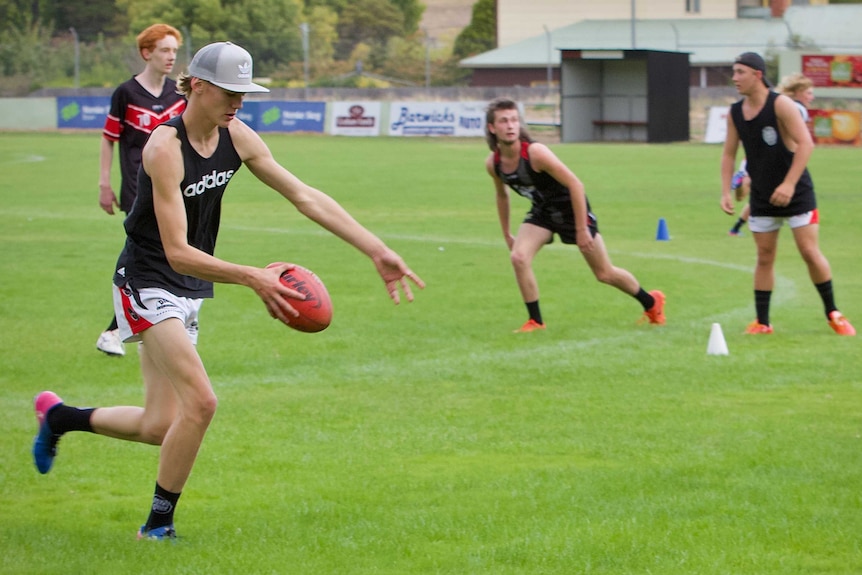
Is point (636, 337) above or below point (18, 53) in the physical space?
below

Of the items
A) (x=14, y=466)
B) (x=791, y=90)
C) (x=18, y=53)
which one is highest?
(x=18, y=53)

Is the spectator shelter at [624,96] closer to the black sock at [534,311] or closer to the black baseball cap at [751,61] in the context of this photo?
the black sock at [534,311]

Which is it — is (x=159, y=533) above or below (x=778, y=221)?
below

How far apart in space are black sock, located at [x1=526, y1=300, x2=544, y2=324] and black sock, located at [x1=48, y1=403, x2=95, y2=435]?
533cm

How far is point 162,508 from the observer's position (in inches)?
212

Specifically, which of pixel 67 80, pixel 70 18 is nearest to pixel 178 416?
pixel 67 80

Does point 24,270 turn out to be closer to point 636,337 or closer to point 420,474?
point 636,337

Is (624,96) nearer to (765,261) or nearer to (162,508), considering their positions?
(765,261)

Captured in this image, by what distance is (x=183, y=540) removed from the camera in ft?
17.8

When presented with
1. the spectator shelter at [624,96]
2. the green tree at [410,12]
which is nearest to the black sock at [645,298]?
the spectator shelter at [624,96]

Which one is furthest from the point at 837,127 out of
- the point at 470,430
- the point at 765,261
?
the point at 470,430

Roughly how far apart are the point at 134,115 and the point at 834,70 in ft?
130

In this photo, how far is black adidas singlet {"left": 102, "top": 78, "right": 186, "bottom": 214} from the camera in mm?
9766

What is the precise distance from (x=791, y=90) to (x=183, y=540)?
9.07 m
